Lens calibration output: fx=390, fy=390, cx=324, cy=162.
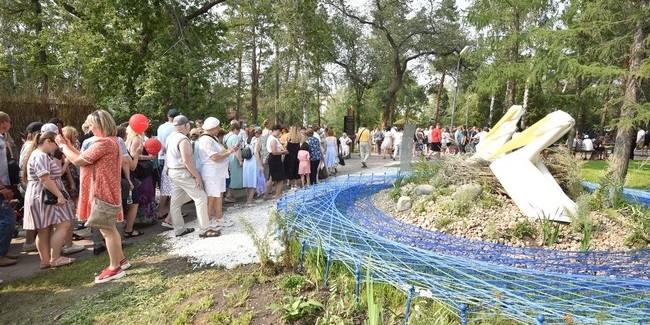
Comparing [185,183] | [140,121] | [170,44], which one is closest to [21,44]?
[170,44]

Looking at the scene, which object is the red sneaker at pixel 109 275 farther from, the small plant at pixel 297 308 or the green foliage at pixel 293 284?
the small plant at pixel 297 308

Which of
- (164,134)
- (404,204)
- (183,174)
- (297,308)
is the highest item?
(164,134)

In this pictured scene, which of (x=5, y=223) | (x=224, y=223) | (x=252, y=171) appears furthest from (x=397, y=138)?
(x=5, y=223)

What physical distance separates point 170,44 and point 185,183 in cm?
948

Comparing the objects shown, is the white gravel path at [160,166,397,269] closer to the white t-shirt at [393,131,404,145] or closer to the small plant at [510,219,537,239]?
the small plant at [510,219,537,239]

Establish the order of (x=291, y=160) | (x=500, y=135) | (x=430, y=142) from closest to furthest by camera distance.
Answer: (x=500, y=135) < (x=291, y=160) < (x=430, y=142)

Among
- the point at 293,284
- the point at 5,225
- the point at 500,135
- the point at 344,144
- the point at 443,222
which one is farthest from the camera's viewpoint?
the point at 344,144

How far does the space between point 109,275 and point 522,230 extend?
4630 millimetres

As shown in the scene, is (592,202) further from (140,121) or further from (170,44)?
(170,44)

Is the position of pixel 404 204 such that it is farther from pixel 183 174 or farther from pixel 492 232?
pixel 183 174

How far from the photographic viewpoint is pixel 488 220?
4777mm

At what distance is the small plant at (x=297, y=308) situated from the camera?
291 cm

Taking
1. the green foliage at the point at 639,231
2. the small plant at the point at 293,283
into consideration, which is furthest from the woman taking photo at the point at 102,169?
the green foliage at the point at 639,231

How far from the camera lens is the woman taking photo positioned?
3.96m
